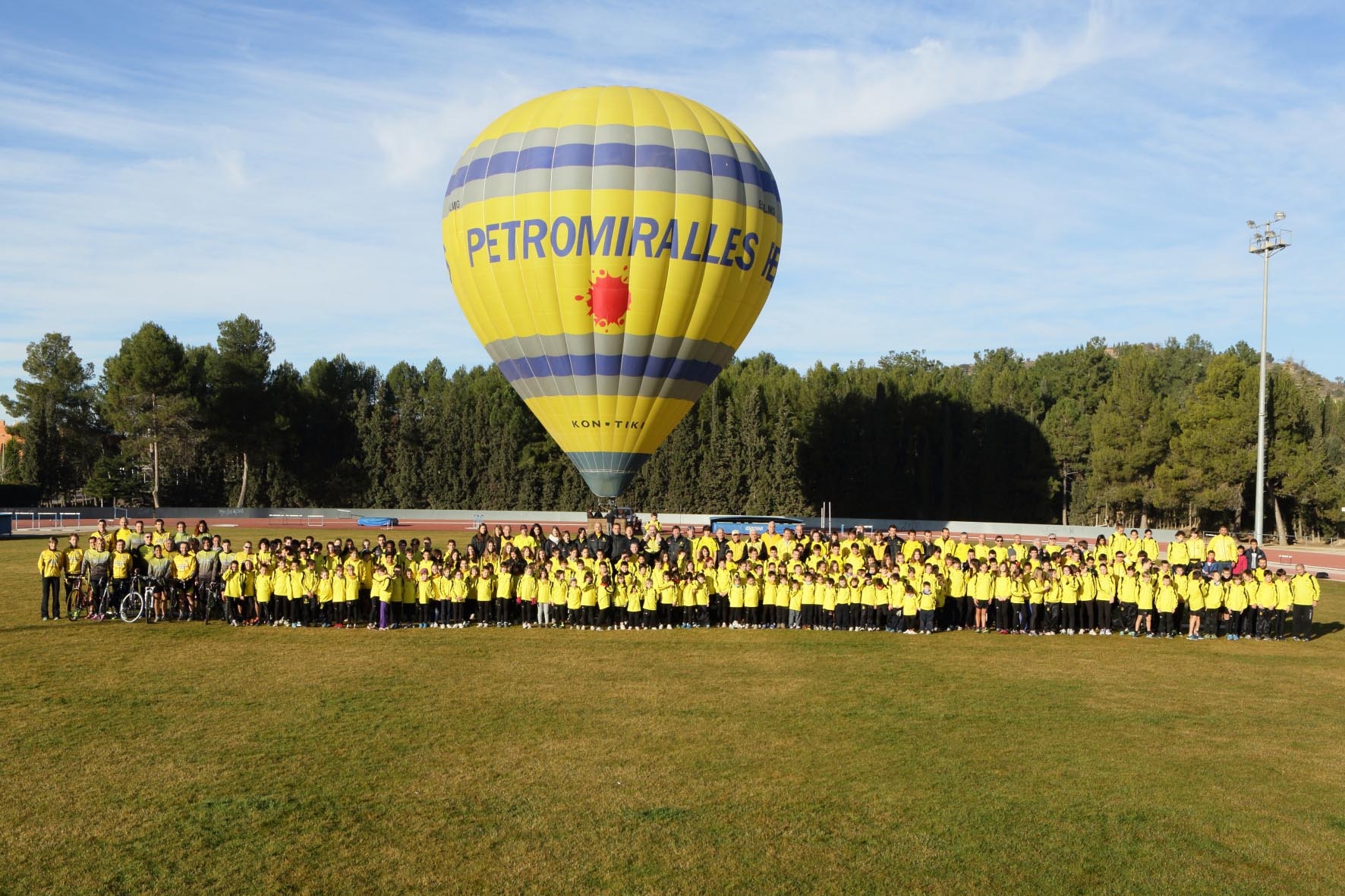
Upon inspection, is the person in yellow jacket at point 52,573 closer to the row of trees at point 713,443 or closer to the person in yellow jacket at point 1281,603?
the person in yellow jacket at point 1281,603

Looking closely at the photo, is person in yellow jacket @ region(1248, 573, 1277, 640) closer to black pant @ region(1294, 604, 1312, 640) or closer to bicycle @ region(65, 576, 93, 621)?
black pant @ region(1294, 604, 1312, 640)

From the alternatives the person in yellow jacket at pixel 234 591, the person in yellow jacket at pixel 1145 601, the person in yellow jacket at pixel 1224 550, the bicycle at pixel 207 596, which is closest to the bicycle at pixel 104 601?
the bicycle at pixel 207 596

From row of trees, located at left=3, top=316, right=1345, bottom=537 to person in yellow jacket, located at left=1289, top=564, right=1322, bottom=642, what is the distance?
36.9 meters

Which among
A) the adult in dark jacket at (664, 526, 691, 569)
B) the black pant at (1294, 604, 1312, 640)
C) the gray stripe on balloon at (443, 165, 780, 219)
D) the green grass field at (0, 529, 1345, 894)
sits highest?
the gray stripe on balloon at (443, 165, 780, 219)

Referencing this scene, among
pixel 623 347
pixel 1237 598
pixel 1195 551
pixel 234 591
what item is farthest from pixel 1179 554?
pixel 234 591

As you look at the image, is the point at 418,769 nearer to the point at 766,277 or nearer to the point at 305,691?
the point at 305,691

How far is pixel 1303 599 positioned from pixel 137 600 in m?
20.9

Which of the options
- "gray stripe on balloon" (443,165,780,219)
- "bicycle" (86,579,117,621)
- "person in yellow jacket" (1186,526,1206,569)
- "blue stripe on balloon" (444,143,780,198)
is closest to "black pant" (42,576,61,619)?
"bicycle" (86,579,117,621)

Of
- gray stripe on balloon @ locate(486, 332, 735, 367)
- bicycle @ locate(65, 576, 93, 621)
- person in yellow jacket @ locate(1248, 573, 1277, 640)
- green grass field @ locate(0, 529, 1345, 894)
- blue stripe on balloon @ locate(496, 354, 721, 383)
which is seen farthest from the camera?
blue stripe on balloon @ locate(496, 354, 721, 383)

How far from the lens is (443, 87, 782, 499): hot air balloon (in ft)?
75.9

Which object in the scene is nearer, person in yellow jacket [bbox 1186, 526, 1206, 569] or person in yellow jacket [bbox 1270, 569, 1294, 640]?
person in yellow jacket [bbox 1270, 569, 1294, 640]

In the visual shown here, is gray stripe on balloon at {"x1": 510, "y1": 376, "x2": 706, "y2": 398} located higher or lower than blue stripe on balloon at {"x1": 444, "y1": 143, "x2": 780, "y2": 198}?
lower

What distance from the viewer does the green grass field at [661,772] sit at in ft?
24.5

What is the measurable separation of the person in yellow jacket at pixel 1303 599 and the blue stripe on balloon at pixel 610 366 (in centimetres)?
1377
